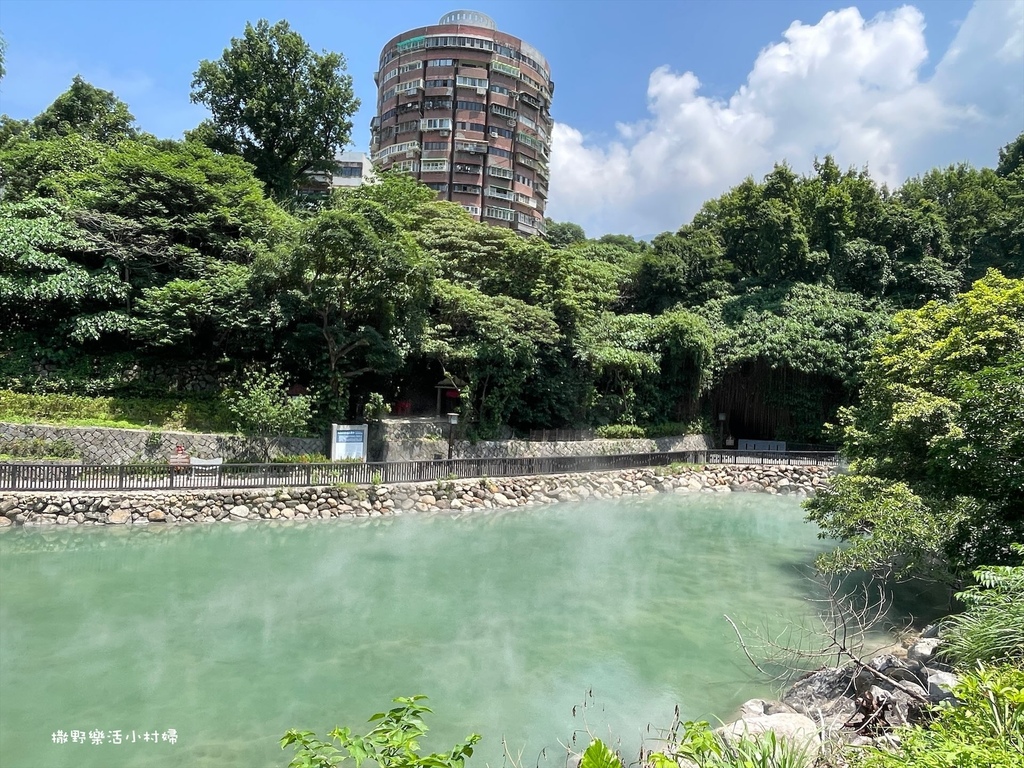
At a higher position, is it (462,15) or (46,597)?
(462,15)

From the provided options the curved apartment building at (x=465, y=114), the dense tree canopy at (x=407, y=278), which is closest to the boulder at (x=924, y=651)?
the dense tree canopy at (x=407, y=278)

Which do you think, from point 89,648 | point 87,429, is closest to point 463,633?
point 89,648

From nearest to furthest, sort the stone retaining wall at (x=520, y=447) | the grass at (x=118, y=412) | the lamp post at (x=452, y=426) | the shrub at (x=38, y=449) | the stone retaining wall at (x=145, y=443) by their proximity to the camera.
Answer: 1. the shrub at (x=38, y=449)
2. the stone retaining wall at (x=145, y=443)
3. the grass at (x=118, y=412)
4. the lamp post at (x=452, y=426)
5. the stone retaining wall at (x=520, y=447)

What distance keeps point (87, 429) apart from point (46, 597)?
6.81m

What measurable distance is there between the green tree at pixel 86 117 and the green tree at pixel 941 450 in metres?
27.2

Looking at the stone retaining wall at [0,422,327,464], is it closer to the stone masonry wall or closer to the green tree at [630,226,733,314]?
the stone masonry wall

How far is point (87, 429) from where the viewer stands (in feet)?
46.5

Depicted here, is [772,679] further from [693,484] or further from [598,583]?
[693,484]

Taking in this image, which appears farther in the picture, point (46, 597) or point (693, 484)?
point (693, 484)

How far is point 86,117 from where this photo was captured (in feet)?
80.7

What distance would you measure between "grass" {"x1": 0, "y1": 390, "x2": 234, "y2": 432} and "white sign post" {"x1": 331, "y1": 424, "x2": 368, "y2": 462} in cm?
294

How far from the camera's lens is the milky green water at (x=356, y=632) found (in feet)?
19.3

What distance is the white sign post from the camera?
Answer: 15.6 m

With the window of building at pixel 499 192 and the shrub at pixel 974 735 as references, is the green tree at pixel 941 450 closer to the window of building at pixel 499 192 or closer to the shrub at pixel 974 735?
the shrub at pixel 974 735
